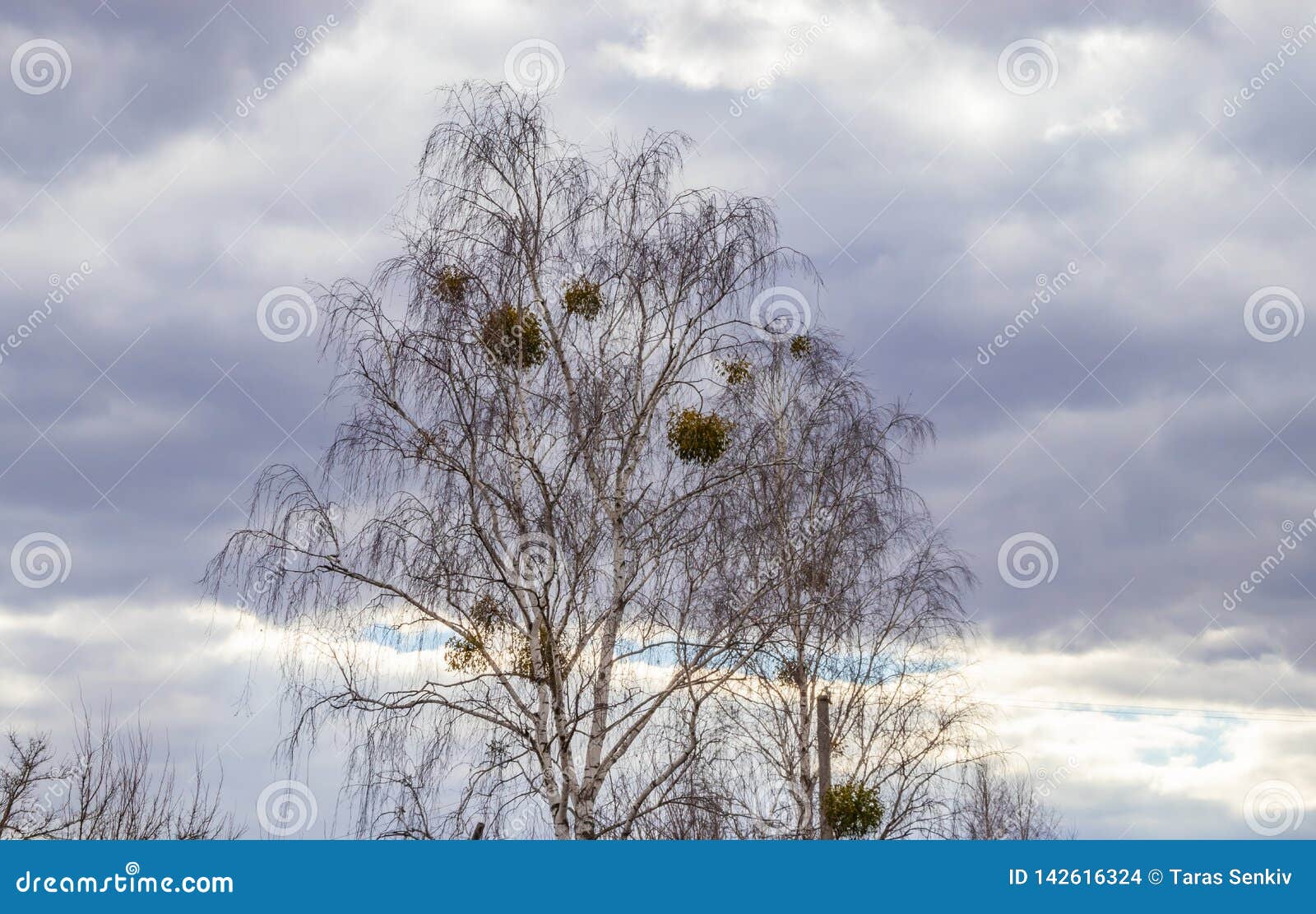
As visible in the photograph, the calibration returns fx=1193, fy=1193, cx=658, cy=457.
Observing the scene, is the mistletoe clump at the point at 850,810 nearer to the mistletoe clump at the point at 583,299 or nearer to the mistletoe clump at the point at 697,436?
the mistletoe clump at the point at 697,436

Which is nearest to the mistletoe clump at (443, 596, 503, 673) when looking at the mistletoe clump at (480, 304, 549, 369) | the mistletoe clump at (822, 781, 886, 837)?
the mistletoe clump at (480, 304, 549, 369)

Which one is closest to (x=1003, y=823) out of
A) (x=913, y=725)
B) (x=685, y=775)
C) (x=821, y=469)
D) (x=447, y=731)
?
(x=913, y=725)

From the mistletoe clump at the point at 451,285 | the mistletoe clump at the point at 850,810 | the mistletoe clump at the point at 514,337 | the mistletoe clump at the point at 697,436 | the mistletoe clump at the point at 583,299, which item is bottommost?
the mistletoe clump at the point at 850,810

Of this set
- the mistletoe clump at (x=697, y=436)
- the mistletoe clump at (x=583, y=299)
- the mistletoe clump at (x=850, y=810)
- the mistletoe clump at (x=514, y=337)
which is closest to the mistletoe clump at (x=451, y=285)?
the mistletoe clump at (x=514, y=337)

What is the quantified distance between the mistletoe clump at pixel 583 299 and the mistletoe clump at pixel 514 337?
403 millimetres

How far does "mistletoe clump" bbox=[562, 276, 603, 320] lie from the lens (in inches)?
474

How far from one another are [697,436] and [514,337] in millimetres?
2051

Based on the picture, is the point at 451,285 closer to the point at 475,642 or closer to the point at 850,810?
the point at 475,642

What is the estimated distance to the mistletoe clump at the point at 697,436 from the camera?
11922 mm

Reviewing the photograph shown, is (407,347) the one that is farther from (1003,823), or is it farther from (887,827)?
(1003,823)

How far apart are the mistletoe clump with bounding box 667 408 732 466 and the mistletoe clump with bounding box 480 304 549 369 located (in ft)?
4.92

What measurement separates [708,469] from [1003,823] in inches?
761

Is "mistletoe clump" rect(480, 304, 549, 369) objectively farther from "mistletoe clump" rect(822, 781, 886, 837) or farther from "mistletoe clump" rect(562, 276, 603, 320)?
"mistletoe clump" rect(822, 781, 886, 837)

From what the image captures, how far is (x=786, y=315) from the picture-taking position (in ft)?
41.5
